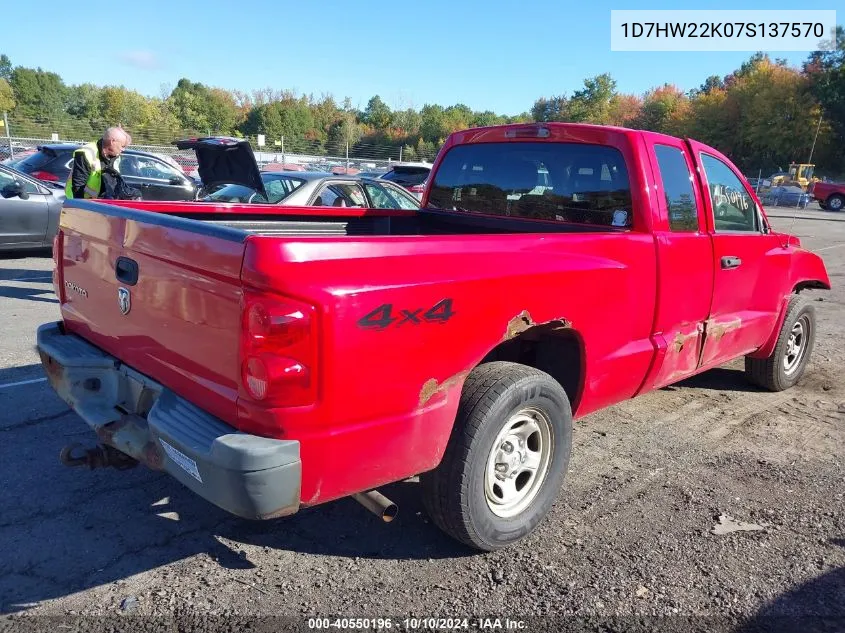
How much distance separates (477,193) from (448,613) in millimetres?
2786

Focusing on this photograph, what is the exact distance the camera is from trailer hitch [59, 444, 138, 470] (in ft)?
9.58

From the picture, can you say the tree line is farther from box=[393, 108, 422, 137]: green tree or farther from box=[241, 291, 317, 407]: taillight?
box=[241, 291, 317, 407]: taillight

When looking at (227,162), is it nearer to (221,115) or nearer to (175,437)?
(175,437)

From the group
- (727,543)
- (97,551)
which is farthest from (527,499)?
(97,551)

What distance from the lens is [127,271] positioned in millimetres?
2795

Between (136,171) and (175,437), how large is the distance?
35.6 ft

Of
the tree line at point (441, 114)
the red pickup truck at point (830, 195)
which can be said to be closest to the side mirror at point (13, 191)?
the tree line at point (441, 114)

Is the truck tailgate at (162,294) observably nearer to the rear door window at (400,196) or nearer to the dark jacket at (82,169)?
the dark jacket at (82,169)

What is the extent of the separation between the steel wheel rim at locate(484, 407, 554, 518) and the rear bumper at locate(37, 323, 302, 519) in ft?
3.48

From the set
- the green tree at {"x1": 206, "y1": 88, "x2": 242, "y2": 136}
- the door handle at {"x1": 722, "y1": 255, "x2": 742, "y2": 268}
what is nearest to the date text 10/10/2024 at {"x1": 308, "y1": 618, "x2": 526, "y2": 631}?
the door handle at {"x1": 722, "y1": 255, "x2": 742, "y2": 268}

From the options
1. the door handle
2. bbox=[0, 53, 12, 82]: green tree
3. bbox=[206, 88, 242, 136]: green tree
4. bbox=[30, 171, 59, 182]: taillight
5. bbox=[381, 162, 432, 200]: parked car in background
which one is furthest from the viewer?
bbox=[0, 53, 12, 82]: green tree

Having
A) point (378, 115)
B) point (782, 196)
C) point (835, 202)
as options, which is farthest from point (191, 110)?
point (835, 202)

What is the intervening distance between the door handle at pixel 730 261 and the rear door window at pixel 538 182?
89cm

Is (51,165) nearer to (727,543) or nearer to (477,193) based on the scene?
(477,193)
